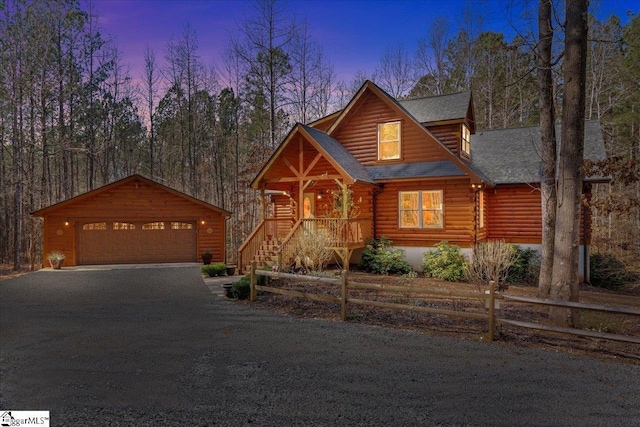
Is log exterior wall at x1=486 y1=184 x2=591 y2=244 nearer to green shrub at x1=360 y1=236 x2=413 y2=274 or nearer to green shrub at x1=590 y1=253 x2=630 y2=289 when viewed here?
green shrub at x1=590 y1=253 x2=630 y2=289

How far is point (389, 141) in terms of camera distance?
17375 mm

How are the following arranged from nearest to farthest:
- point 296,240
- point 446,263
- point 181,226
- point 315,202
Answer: point 296,240, point 446,263, point 315,202, point 181,226

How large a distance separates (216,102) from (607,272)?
29014mm

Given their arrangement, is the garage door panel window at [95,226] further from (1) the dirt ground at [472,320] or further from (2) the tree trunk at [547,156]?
(2) the tree trunk at [547,156]

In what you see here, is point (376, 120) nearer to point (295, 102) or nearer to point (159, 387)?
point (295, 102)

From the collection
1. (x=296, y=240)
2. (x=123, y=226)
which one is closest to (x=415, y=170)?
(x=296, y=240)

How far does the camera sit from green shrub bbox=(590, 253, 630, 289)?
15734 millimetres

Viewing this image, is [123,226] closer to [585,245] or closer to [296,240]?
[296,240]

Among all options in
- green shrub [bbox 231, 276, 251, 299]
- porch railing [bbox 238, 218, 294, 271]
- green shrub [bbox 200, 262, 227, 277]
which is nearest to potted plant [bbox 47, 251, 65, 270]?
green shrub [bbox 200, 262, 227, 277]

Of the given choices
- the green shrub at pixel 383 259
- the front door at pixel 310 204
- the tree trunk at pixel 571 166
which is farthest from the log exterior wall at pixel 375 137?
the tree trunk at pixel 571 166

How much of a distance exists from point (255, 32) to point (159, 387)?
25.1 m

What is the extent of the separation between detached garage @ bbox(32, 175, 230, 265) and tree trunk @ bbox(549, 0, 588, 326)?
624 inches

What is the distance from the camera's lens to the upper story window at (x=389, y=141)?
17203 millimetres

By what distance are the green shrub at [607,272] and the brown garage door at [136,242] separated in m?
18.5
